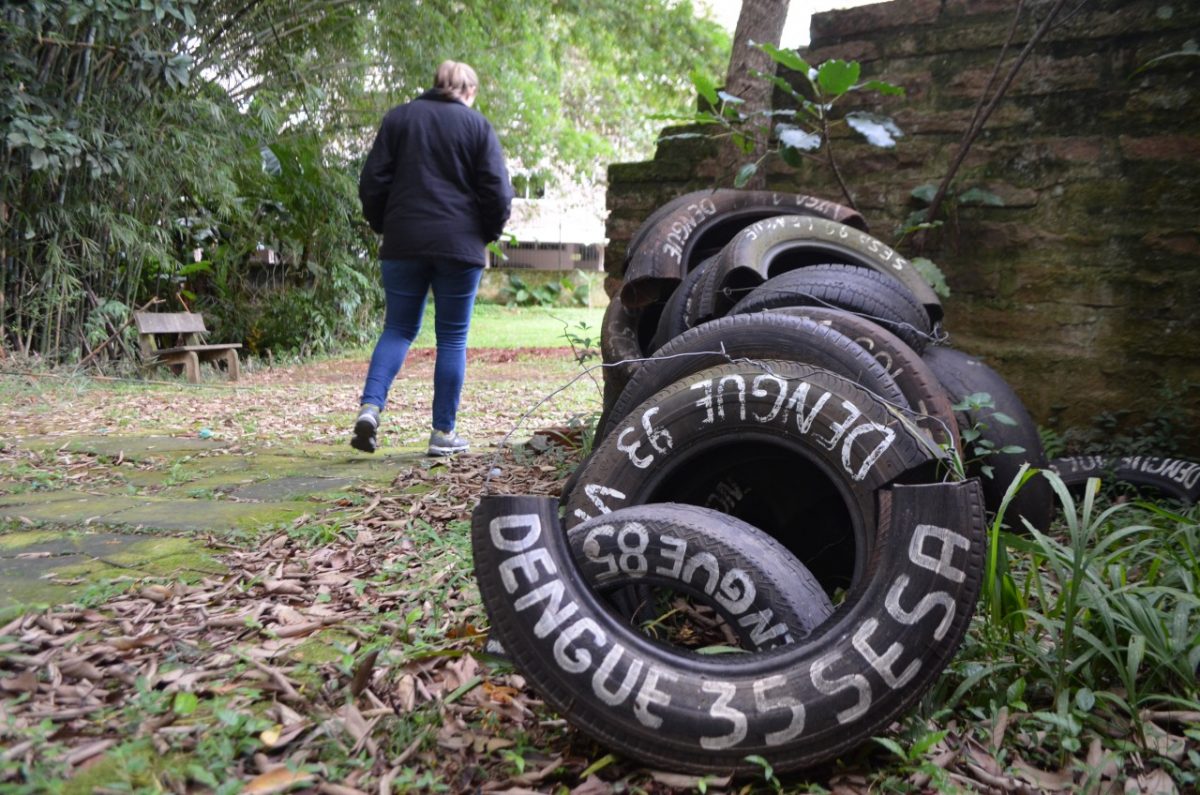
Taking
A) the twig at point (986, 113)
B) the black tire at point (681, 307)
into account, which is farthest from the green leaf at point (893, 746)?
the twig at point (986, 113)

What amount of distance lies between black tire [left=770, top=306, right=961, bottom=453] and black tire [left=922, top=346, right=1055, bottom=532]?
17.3 inches

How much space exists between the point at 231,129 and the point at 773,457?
7290mm

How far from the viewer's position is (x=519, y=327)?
1480 centimetres

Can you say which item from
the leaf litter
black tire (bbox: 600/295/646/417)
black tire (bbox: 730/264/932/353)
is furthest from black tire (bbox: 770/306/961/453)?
black tire (bbox: 600/295/646/417)

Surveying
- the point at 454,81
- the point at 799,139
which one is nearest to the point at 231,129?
the point at 454,81

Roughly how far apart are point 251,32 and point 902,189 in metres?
6.38

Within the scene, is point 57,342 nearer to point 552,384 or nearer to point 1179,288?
point 552,384

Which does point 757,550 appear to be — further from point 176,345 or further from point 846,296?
point 176,345

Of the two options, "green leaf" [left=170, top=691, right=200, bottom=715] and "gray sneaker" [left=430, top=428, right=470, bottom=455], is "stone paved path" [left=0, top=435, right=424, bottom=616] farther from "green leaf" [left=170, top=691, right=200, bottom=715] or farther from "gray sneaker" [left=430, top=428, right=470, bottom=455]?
"green leaf" [left=170, top=691, right=200, bottom=715]

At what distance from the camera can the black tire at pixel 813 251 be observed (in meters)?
3.24

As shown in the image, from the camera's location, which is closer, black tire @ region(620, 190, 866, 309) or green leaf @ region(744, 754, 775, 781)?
green leaf @ region(744, 754, 775, 781)

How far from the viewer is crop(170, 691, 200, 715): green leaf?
1.59 m

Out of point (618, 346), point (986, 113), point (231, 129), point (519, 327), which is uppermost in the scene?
point (231, 129)

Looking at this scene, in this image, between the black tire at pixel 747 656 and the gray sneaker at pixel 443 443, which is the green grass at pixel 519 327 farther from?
the black tire at pixel 747 656
